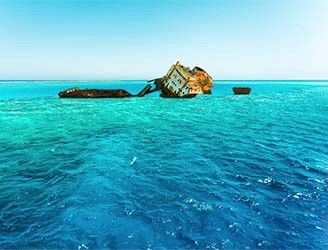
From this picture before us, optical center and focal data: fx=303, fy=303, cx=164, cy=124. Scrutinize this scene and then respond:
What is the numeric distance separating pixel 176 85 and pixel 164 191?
1790 inches

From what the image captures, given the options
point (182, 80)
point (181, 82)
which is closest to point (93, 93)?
point (181, 82)

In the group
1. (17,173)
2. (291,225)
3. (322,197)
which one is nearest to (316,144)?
(322,197)

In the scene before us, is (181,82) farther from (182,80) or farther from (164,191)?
(164,191)

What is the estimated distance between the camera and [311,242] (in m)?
8.98

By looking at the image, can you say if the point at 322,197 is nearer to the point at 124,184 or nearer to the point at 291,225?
the point at 291,225

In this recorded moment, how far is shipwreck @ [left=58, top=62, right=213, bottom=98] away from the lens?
5509 centimetres

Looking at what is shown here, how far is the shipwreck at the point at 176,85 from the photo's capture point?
55.1 meters

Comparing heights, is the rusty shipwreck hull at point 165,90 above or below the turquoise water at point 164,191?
above

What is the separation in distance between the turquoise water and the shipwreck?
104ft

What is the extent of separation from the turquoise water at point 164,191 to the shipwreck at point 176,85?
31.7 metres

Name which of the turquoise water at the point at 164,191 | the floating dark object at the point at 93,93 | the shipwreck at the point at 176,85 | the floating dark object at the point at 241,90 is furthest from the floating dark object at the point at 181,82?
the turquoise water at the point at 164,191

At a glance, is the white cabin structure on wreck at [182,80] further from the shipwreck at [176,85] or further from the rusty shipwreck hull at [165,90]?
the rusty shipwreck hull at [165,90]

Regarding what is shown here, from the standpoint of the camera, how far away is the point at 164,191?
496 inches

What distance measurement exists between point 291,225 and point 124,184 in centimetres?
693
